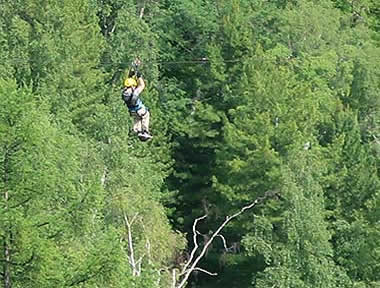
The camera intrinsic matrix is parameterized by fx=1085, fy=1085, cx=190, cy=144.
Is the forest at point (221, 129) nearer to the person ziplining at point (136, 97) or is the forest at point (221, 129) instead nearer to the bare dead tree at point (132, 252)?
the bare dead tree at point (132, 252)

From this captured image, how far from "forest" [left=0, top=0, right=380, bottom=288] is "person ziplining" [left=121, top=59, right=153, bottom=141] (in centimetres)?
479

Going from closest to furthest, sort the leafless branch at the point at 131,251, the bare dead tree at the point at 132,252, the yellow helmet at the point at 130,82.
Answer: the yellow helmet at the point at 130,82
the leafless branch at the point at 131,251
the bare dead tree at the point at 132,252

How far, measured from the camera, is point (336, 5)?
51.6 meters

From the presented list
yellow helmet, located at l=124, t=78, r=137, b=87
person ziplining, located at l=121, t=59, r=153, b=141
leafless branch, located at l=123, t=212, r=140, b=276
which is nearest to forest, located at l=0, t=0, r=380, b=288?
leafless branch, located at l=123, t=212, r=140, b=276

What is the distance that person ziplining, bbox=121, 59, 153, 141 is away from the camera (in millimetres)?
18155

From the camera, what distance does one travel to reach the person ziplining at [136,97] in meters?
18.2

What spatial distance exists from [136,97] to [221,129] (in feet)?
74.9

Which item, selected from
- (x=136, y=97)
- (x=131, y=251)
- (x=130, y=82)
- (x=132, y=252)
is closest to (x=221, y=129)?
(x=132, y=252)

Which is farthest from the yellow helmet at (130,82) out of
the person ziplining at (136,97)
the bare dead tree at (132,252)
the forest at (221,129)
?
the bare dead tree at (132,252)

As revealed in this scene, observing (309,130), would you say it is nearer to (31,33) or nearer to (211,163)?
(211,163)

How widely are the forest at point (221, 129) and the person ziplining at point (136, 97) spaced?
479 centimetres

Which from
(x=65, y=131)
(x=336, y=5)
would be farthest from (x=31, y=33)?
(x=336, y=5)

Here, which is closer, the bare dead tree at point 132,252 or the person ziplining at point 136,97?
the person ziplining at point 136,97

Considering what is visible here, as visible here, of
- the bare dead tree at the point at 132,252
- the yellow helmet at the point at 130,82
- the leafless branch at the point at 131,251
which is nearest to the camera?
the yellow helmet at the point at 130,82
